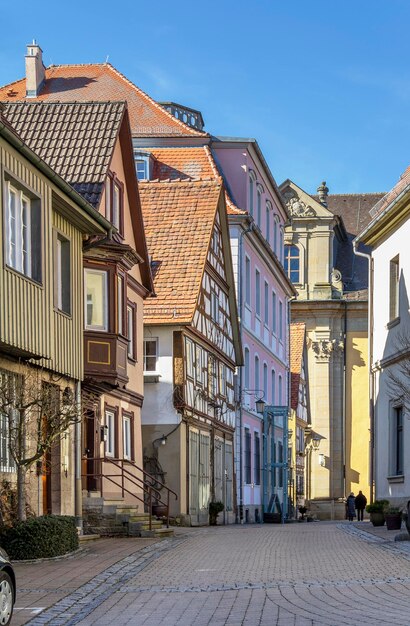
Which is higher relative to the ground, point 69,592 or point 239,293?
point 239,293

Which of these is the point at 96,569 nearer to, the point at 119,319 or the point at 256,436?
the point at 119,319

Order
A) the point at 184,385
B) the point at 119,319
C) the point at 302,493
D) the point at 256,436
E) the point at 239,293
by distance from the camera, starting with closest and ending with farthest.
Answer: the point at 119,319, the point at 184,385, the point at 239,293, the point at 256,436, the point at 302,493

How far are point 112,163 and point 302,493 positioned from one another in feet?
134

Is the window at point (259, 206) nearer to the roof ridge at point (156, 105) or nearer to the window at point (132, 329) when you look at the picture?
the roof ridge at point (156, 105)

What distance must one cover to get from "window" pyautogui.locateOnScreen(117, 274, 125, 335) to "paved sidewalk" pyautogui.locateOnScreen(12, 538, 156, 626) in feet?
19.1

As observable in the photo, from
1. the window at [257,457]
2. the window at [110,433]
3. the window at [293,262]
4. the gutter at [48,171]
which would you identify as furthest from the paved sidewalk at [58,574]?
the window at [293,262]

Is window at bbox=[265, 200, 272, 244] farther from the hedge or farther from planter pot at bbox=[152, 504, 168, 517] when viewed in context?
the hedge

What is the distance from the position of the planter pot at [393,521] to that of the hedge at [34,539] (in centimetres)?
1048

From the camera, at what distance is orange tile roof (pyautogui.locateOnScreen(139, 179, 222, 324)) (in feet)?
117

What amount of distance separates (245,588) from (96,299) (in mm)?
12786

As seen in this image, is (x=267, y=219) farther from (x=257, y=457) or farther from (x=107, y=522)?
(x=107, y=522)

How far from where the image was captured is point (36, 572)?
17516mm

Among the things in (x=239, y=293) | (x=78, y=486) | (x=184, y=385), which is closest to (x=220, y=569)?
(x=78, y=486)

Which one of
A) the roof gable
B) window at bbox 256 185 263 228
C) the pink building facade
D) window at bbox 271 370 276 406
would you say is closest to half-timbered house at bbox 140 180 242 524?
the pink building facade
